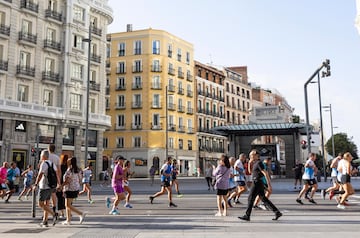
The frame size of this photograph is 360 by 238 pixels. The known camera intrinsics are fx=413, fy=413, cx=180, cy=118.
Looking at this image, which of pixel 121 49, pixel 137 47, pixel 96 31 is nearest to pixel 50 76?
pixel 96 31

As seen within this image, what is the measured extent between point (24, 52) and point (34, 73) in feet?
7.03

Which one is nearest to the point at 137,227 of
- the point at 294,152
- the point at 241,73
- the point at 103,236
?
the point at 103,236

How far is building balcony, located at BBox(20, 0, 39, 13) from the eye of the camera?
38.9 meters

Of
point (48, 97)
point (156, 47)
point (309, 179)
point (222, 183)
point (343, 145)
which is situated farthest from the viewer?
point (343, 145)

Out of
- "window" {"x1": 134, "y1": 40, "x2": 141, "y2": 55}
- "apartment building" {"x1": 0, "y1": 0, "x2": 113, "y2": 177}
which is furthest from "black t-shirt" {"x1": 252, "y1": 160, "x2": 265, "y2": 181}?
"window" {"x1": 134, "y1": 40, "x2": 141, "y2": 55}

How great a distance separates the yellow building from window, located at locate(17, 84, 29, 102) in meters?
24.5

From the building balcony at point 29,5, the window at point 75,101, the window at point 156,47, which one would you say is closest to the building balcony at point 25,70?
the window at point 75,101

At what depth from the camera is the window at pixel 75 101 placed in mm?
43031

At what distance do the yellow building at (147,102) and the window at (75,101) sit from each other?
1881 cm

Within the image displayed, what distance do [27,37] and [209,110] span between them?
133 feet

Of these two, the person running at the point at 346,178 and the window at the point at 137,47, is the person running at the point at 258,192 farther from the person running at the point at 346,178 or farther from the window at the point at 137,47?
the window at the point at 137,47

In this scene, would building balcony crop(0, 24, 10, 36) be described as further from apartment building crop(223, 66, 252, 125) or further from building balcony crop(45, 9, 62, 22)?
apartment building crop(223, 66, 252, 125)

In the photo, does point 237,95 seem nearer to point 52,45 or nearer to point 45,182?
point 52,45

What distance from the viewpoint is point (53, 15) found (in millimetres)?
42094
